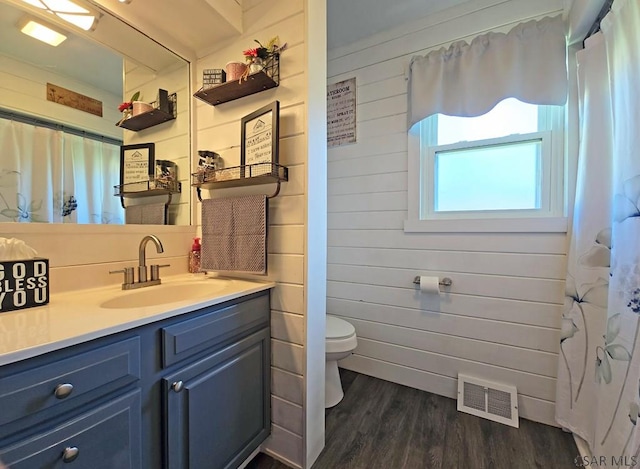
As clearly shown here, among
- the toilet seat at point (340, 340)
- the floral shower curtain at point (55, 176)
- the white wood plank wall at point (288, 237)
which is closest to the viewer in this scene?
the floral shower curtain at point (55, 176)

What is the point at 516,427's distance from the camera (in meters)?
1.46

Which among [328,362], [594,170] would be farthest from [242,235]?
[594,170]

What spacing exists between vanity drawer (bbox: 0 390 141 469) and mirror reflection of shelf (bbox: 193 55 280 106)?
1.27 m

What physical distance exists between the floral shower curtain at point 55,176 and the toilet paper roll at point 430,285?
5.60 ft

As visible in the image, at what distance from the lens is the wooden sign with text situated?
106 centimetres

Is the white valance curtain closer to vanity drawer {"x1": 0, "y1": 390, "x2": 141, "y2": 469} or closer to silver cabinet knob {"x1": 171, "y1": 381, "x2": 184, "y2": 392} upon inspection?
silver cabinet knob {"x1": 171, "y1": 381, "x2": 184, "y2": 392}

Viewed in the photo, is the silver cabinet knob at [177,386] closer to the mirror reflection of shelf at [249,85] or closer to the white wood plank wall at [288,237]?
the white wood plank wall at [288,237]

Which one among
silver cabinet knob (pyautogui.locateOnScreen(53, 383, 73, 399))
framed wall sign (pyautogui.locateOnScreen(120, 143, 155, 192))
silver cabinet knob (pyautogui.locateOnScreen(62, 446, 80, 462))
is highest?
framed wall sign (pyautogui.locateOnScreen(120, 143, 155, 192))

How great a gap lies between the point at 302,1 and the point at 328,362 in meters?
1.88

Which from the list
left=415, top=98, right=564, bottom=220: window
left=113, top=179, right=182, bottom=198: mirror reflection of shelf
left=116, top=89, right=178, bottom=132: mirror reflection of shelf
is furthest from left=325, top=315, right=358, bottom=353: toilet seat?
left=116, top=89, right=178, bottom=132: mirror reflection of shelf

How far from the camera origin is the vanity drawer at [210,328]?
85cm

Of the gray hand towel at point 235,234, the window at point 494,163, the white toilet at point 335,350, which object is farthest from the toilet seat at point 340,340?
the window at point 494,163

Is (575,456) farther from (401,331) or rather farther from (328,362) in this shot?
(328,362)

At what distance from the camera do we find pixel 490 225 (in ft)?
5.29
